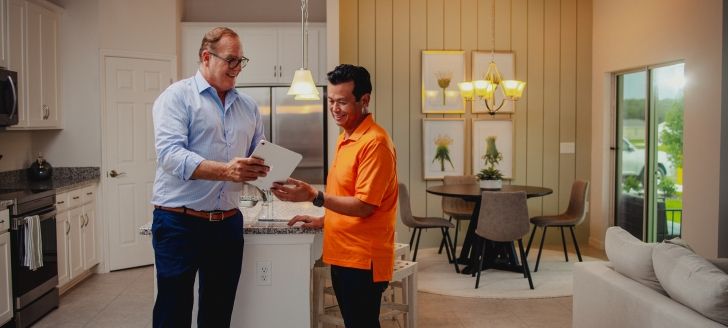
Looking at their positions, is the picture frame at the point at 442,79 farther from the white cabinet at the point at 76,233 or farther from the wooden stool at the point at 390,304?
the wooden stool at the point at 390,304

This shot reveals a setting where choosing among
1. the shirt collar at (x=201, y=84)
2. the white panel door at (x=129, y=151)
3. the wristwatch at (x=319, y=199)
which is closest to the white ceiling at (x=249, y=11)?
the white panel door at (x=129, y=151)

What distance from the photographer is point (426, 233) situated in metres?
7.22

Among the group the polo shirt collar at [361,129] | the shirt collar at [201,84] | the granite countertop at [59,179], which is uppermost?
the shirt collar at [201,84]

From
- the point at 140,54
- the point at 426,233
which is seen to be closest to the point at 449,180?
the point at 426,233

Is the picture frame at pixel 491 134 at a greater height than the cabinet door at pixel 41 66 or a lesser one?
lesser

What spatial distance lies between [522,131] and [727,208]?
8.48 ft

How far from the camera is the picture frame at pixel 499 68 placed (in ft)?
23.4

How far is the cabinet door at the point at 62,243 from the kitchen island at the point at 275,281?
235cm

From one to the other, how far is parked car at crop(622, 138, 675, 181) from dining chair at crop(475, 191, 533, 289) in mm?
1659

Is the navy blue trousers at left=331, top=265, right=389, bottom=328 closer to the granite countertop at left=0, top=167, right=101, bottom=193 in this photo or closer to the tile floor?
the tile floor

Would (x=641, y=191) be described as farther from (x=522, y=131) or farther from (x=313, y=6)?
(x=313, y=6)

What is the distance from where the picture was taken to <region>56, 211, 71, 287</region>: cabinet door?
5.09 m

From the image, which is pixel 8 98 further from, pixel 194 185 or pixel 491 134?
pixel 491 134

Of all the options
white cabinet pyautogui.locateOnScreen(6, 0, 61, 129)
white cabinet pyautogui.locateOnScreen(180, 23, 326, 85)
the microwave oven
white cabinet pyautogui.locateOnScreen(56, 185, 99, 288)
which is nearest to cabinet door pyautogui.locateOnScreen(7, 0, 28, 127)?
white cabinet pyautogui.locateOnScreen(6, 0, 61, 129)
